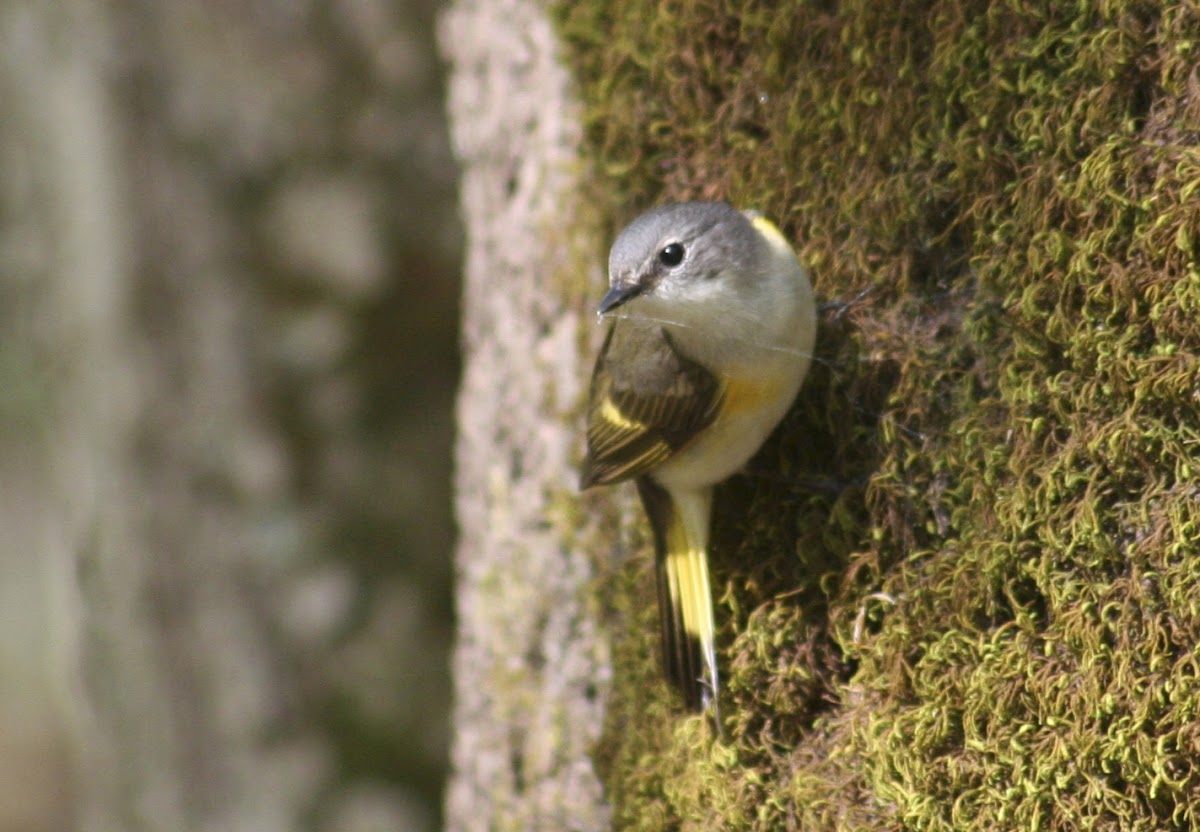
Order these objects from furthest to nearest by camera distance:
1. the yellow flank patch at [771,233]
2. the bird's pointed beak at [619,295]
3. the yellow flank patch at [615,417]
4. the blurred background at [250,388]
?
the blurred background at [250,388], the yellow flank patch at [615,417], the yellow flank patch at [771,233], the bird's pointed beak at [619,295]

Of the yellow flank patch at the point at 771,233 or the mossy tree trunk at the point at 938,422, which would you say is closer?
the mossy tree trunk at the point at 938,422

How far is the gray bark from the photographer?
3232 millimetres

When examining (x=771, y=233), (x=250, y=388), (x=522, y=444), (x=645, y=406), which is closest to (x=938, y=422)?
(x=771, y=233)

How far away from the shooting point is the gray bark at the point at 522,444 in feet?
10.6

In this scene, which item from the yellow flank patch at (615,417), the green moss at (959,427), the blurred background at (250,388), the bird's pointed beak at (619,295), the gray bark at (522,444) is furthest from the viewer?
the blurred background at (250,388)

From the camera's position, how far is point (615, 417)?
2703 millimetres

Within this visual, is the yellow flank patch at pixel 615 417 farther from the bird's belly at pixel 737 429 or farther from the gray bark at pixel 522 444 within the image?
the gray bark at pixel 522 444

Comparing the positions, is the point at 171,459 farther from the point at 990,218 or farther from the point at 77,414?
the point at 990,218

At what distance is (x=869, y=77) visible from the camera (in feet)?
7.88

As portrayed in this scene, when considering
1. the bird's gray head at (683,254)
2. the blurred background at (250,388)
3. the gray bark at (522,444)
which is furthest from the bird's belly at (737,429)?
the blurred background at (250,388)

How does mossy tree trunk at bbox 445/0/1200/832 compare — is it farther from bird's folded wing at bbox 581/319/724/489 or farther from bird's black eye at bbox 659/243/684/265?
bird's black eye at bbox 659/243/684/265

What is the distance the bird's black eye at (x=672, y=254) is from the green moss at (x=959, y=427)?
315mm

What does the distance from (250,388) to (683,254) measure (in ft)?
12.0

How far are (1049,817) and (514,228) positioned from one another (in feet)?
6.88
